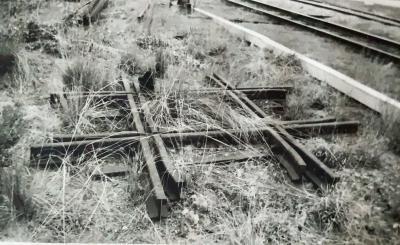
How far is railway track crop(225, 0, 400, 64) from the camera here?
6.00 m

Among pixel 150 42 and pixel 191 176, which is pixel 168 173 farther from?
pixel 150 42

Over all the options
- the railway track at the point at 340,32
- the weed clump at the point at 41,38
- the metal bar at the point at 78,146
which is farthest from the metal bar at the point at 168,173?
the railway track at the point at 340,32

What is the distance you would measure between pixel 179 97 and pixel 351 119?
5.87ft

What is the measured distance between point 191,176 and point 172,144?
0.42 meters

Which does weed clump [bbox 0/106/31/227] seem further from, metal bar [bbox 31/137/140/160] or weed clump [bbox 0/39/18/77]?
weed clump [bbox 0/39/18/77]

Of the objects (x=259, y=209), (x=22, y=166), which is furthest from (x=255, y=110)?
(x=22, y=166)

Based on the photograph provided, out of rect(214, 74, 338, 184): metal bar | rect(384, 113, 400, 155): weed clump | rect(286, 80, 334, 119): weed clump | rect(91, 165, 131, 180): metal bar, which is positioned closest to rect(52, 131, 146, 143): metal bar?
rect(91, 165, 131, 180): metal bar

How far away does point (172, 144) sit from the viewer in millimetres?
3260

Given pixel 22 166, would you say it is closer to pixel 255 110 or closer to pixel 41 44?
pixel 255 110

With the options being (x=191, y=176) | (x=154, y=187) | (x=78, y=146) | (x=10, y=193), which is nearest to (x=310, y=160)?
(x=191, y=176)

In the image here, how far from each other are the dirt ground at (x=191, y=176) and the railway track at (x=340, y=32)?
1.62 m

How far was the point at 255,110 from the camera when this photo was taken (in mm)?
3885

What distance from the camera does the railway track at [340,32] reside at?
6.00m

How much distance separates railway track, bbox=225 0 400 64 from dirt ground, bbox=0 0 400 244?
63.9 inches
